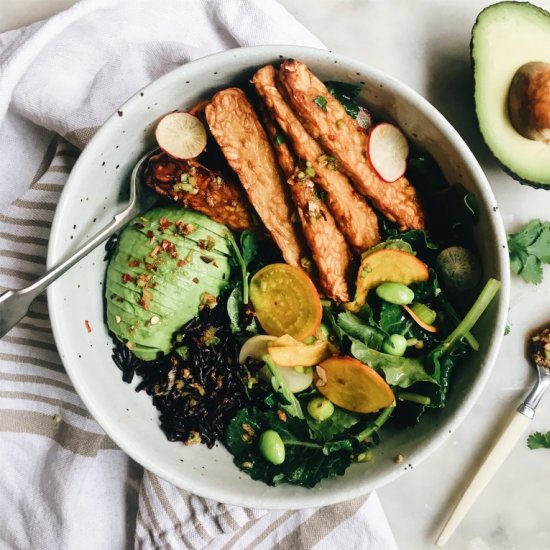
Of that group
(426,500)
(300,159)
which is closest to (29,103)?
(300,159)

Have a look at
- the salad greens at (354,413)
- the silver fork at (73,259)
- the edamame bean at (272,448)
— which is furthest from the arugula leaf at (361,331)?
the silver fork at (73,259)

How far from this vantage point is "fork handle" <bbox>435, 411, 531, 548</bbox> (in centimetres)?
293

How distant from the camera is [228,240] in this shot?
8.83 feet

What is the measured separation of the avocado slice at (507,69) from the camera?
261 centimetres

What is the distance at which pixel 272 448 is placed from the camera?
257 cm

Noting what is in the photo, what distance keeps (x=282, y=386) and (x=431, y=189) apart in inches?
42.4

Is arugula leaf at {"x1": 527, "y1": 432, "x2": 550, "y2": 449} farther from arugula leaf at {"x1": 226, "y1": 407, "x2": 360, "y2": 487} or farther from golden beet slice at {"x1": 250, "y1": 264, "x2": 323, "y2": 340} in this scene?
golden beet slice at {"x1": 250, "y1": 264, "x2": 323, "y2": 340}

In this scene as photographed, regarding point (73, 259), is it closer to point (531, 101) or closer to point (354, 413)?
point (354, 413)

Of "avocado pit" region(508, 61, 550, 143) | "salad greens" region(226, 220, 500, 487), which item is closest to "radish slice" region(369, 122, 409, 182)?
"salad greens" region(226, 220, 500, 487)

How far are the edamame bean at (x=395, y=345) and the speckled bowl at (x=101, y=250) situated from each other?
0.86ft

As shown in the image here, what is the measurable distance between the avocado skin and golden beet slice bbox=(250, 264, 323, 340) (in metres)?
0.19

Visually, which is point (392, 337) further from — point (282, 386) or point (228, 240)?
point (228, 240)

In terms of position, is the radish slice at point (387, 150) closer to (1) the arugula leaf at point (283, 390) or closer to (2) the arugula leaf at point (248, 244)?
(2) the arugula leaf at point (248, 244)

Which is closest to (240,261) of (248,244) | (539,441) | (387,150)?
(248,244)
